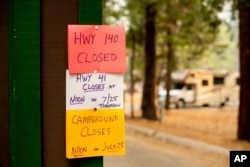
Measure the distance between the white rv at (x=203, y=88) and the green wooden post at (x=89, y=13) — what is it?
3875 cm

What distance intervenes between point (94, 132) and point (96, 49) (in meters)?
0.64

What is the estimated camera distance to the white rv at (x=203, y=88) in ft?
141

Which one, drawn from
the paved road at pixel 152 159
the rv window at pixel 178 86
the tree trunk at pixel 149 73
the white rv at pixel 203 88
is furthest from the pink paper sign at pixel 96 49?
the rv window at pixel 178 86

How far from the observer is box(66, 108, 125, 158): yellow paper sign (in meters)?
3.79

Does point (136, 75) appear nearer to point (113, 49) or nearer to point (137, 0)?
point (137, 0)

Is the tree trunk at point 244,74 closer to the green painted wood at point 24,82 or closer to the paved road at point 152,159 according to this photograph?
the paved road at point 152,159

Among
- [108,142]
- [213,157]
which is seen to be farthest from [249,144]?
[108,142]

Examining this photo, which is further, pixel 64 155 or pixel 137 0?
pixel 137 0

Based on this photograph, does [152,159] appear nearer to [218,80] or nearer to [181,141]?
[181,141]

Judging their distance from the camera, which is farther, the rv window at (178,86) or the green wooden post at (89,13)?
the rv window at (178,86)

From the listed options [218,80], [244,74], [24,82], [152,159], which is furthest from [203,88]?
[24,82]

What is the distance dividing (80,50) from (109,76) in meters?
0.31

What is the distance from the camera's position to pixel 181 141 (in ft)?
47.7

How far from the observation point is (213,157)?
463 inches
